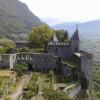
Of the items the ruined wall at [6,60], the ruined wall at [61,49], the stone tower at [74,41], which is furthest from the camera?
the ruined wall at [61,49]

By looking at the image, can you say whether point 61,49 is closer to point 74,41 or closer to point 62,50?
point 62,50

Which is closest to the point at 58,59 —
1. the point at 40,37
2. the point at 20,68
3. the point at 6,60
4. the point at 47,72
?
the point at 47,72

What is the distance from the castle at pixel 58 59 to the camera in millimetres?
72375

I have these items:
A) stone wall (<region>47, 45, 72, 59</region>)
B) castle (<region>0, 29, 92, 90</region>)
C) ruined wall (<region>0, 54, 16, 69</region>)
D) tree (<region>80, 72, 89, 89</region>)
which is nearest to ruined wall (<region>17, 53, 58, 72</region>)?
castle (<region>0, 29, 92, 90</region>)

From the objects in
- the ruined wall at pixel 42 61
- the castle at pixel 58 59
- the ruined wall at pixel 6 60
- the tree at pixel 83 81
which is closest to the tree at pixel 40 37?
the castle at pixel 58 59

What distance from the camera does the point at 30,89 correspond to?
58.7 meters

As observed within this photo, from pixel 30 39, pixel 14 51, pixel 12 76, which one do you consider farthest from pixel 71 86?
pixel 30 39

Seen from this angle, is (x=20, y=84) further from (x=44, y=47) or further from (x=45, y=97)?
(x=44, y=47)

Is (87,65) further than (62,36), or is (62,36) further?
(62,36)

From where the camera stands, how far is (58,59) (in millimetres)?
75938

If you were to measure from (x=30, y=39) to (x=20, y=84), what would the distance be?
2534cm

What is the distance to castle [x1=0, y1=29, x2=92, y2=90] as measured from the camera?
72.4 metres

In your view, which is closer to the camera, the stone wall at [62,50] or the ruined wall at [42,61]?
the ruined wall at [42,61]

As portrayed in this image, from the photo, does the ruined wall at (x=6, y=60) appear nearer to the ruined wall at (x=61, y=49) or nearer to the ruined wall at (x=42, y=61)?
the ruined wall at (x=42, y=61)
